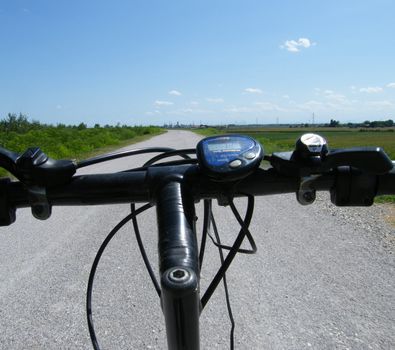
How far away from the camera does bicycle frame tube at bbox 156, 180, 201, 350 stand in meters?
0.48

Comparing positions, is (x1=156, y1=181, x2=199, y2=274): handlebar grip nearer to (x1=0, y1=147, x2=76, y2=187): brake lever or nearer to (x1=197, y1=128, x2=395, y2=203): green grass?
(x1=0, y1=147, x2=76, y2=187): brake lever

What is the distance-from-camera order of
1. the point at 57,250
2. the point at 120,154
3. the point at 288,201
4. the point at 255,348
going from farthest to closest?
the point at 288,201
the point at 57,250
the point at 255,348
the point at 120,154

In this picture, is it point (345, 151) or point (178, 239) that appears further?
point (345, 151)

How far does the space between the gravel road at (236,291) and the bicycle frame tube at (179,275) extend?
2257 mm

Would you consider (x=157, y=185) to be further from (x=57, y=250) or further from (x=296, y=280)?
(x=57, y=250)

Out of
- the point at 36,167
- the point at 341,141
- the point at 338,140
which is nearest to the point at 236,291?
the point at 36,167

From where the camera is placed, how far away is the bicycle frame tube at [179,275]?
48 cm

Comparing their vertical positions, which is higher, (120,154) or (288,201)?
(120,154)

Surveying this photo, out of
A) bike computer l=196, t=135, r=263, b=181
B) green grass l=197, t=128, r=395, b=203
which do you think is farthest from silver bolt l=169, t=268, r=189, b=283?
green grass l=197, t=128, r=395, b=203

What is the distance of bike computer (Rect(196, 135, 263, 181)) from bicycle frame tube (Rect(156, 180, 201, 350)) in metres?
0.09

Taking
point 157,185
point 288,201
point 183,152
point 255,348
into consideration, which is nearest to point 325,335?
point 255,348

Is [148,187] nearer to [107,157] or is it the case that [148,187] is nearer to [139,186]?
[139,186]

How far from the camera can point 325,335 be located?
272cm

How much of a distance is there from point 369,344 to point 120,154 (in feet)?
7.79
